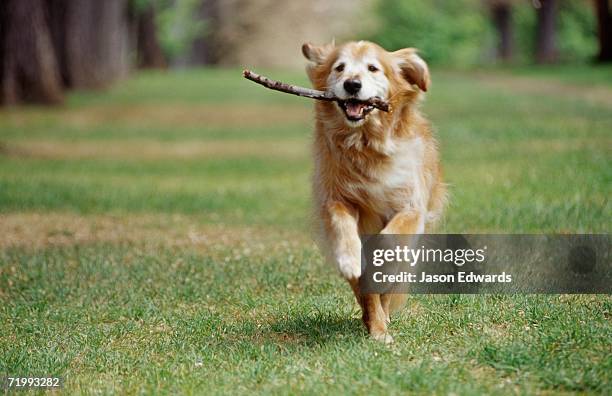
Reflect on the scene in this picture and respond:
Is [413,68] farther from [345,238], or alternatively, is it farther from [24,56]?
[24,56]

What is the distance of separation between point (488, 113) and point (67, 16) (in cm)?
1405

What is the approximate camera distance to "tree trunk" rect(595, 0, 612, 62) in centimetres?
3078

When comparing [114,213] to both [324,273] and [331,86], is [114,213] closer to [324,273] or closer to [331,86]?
[324,273]

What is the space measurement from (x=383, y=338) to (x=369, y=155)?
1129 mm

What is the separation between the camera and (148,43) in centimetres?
4975

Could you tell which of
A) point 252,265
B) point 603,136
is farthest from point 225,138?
point 252,265

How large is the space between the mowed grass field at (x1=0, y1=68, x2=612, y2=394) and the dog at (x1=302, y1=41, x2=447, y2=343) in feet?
1.96

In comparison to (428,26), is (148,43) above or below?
below

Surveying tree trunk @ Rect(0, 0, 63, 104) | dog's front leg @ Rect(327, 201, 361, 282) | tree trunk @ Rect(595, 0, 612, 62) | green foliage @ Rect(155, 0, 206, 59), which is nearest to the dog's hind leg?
dog's front leg @ Rect(327, 201, 361, 282)

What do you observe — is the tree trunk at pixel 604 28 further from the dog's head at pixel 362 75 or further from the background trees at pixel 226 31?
the dog's head at pixel 362 75

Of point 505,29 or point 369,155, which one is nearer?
point 369,155

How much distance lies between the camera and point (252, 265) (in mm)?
8672

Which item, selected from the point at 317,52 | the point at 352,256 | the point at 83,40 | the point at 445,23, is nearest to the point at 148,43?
the point at 445,23

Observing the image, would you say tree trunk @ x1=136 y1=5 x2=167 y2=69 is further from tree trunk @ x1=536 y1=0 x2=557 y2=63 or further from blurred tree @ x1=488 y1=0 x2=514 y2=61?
tree trunk @ x1=536 y1=0 x2=557 y2=63
